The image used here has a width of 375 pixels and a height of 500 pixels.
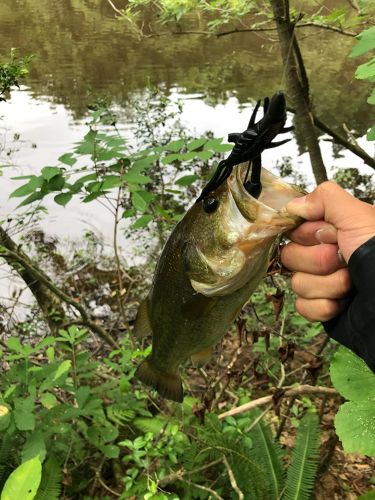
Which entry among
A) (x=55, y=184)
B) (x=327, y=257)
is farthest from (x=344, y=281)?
(x=55, y=184)

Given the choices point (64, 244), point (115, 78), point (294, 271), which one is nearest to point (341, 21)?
point (294, 271)

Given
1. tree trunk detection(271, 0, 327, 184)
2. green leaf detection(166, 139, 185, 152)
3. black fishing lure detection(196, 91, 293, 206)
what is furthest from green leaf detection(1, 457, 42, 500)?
tree trunk detection(271, 0, 327, 184)

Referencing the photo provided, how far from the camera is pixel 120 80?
10.9 m

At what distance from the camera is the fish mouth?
1.22 metres

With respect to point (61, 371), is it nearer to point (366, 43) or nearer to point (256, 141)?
point (256, 141)

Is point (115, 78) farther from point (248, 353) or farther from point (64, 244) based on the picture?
point (248, 353)

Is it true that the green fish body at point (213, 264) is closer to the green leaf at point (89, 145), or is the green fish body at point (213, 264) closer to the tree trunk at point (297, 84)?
→ the green leaf at point (89, 145)

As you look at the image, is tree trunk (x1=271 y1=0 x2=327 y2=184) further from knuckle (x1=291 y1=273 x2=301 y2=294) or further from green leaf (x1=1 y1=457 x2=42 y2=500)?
green leaf (x1=1 y1=457 x2=42 y2=500)

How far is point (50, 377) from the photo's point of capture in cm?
257

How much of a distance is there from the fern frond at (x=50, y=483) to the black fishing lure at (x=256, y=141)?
2.25 meters

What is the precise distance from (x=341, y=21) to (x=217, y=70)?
9.14 metres

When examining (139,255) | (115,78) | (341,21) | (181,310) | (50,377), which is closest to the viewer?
(181,310)

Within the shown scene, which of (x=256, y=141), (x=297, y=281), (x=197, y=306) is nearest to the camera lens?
(x=256, y=141)

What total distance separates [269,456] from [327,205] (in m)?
2.19
